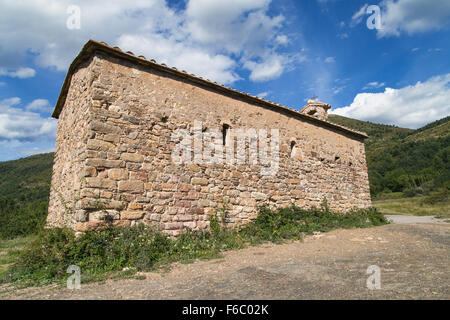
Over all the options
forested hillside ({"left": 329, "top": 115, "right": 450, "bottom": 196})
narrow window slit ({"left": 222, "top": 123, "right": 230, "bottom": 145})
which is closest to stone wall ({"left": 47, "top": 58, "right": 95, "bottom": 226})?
narrow window slit ({"left": 222, "top": 123, "right": 230, "bottom": 145})

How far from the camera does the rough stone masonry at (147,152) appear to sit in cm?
548

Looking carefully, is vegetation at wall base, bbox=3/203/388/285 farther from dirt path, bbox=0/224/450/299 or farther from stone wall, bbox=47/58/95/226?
stone wall, bbox=47/58/95/226

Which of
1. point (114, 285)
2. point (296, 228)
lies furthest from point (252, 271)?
point (296, 228)

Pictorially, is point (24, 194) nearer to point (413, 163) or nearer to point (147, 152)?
point (147, 152)

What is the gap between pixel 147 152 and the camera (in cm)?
615

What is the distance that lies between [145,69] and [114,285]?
490cm

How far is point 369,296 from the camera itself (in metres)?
2.88

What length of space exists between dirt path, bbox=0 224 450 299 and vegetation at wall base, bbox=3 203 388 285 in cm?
44

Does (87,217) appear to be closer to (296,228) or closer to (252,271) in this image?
(252,271)

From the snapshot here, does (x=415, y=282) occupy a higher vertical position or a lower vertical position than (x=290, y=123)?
lower

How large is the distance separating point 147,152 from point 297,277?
4166 mm

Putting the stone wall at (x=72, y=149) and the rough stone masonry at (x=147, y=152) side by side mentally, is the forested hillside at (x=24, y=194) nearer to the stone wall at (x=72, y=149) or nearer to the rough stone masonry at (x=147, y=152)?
the stone wall at (x=72, y=149)

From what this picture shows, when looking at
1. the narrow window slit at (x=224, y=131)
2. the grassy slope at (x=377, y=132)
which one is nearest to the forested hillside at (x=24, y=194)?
the narrow window slit at (x=224, y=131)

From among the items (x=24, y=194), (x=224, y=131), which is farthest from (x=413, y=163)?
(x=24, y=194)
